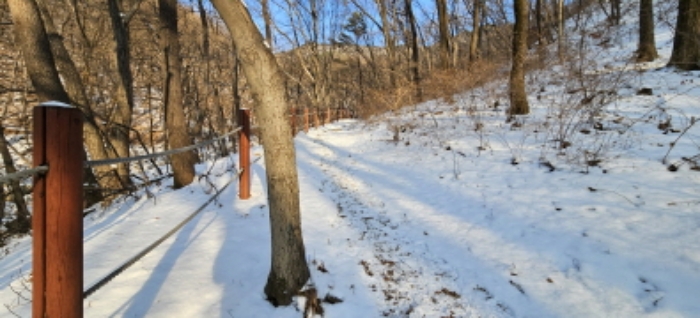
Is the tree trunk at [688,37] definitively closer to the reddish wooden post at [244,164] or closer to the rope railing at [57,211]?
the reddish wooden post at [244,164]

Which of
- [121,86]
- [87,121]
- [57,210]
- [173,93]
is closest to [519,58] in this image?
[173,93]

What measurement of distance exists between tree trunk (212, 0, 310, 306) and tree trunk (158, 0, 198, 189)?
3.43 metres

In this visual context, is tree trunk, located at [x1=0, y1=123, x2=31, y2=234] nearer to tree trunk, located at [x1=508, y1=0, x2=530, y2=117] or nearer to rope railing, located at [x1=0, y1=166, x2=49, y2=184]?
rope railing, located at [x1=0, y1=166, x2=49, y2=184]

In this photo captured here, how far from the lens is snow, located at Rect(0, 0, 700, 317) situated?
96.3 inches

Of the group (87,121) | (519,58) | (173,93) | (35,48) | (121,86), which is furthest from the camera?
(121,86)

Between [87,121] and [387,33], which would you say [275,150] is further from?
[387,33]

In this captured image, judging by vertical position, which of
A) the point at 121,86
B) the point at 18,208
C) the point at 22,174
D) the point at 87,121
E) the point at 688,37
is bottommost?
the point at 18,208

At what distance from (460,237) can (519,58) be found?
497cm

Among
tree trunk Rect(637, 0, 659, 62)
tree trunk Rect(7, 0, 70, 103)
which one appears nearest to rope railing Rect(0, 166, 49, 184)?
tree trunk Rect(7, 0, 70, 103)

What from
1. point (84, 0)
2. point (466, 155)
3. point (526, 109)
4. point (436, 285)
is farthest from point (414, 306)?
point (84, 0)

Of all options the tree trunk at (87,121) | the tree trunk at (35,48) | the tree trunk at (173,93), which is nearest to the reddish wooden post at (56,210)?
the tree trunk at (173,93)

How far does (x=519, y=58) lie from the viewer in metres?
7.02

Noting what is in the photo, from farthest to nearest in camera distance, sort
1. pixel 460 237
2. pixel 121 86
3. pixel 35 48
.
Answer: pixel 121 86 < pixel 35 48 < pixel 460 237

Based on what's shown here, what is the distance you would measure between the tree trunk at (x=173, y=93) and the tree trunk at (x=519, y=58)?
20.2ft
